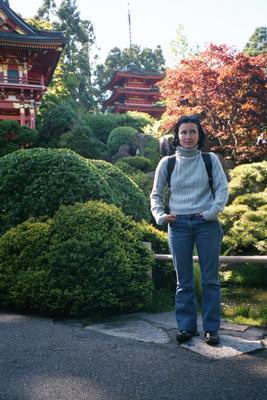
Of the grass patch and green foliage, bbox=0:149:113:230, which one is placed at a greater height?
green foliage, bbox=0:149:113:230

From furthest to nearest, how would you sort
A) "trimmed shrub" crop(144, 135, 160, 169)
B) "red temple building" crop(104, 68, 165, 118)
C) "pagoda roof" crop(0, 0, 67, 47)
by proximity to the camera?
"red temple building" crop(104, 68, 165, 118) → "pagoda roof" crop(0, 0, 67, 47) → "trimmed shrub" crop(144, 135, 160, 169)

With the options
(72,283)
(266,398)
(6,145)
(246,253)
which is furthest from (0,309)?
(6,145)

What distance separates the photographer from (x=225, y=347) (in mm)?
2818

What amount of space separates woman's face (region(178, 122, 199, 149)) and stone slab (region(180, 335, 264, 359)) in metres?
1.38

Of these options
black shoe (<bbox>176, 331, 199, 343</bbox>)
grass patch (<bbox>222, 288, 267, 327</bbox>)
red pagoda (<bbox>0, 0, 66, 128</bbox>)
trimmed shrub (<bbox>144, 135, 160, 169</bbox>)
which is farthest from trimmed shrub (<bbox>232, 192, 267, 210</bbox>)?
red pagoda (<bbox>0, 0, 66, 128</bbox>)

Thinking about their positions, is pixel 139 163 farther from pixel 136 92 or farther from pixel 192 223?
pixel 136 92

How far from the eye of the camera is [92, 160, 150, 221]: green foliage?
5828mm

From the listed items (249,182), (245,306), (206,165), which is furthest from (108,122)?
(206,165)

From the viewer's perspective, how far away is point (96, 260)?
3822mm

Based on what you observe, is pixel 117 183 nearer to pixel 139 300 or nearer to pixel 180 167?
pixel 139 300

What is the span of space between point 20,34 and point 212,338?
17.9 metres

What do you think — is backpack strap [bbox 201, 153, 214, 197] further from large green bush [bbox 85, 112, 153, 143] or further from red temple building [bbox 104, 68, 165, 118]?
red temple building [bbox 104, 68, 165, 118]

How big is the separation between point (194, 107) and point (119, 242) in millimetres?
10881

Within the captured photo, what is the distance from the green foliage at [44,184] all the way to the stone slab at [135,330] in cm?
158
